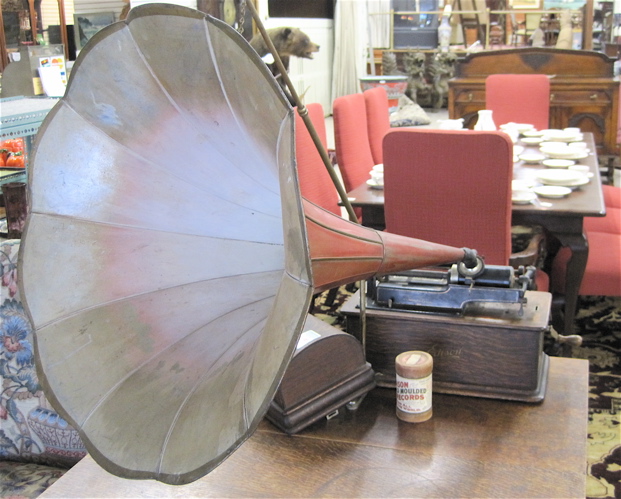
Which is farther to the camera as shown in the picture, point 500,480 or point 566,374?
point 566,374

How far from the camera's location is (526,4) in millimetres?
8023

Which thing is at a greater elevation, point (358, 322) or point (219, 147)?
point (219, 147)

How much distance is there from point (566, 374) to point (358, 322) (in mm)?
423

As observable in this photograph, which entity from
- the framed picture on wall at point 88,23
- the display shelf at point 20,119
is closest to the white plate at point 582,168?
the display shelf at point 20,119

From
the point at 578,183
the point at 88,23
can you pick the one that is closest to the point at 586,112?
the point at 578,183

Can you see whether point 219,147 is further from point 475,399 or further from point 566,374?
point 566,374

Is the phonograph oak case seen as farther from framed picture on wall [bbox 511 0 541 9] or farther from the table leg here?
framed picture on wall [bbox 511 0 541 9]

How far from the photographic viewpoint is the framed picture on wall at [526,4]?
7.96 metres

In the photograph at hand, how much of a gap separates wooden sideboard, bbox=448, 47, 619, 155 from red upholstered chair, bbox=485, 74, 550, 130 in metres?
0.83

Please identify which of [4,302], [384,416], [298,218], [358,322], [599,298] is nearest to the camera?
[298,218]

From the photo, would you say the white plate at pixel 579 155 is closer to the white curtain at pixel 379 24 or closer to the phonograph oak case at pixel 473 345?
the phonograph oak case at pixel 473 345

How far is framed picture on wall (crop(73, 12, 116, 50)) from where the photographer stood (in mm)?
4590

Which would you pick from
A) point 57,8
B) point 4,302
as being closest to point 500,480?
point 4,302

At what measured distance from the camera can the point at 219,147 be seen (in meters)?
1.12
